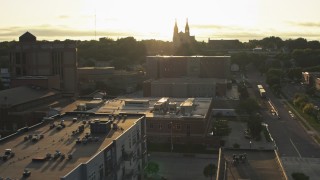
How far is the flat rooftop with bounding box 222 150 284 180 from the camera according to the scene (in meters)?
15.7

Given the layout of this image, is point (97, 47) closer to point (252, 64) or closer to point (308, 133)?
point (252, 64)

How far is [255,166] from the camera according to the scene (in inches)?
664

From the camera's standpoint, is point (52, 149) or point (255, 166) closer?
point (52, 149)

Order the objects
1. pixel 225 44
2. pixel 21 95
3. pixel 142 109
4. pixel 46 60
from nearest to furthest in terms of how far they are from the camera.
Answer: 1. pixel 21 95
2. pixel 142 109
3. pixel 46 60
4. pixel 225 44

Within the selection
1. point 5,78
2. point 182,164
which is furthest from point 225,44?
point 182,164

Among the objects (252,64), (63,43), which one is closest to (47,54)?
(63,43)

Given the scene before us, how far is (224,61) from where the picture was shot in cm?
5475

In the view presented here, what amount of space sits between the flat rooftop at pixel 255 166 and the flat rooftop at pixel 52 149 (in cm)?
501

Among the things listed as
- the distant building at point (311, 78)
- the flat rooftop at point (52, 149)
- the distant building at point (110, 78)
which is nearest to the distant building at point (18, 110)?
the flat rooftop at point (52, 149)

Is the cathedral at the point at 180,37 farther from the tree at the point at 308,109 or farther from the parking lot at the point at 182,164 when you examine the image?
the parking lot at the point at 182,164

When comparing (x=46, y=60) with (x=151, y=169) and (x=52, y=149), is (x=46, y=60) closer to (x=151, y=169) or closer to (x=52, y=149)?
(x=151, y=169)

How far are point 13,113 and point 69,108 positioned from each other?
4.81 meters

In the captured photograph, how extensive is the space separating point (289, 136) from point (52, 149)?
23.8 metres

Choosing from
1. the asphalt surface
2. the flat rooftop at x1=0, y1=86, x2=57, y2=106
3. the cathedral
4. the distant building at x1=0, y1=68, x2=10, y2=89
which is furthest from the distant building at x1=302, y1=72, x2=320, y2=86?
the distant building at x1=0, y1=68, x2=10, y2=89
